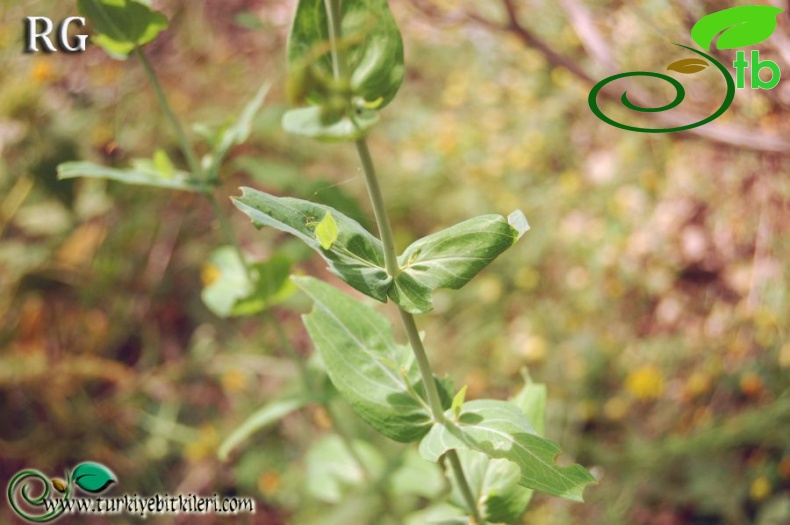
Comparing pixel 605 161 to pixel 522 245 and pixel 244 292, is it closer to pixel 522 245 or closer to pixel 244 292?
pixel 522 245

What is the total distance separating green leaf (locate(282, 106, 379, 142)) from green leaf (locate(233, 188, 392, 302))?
0.08m

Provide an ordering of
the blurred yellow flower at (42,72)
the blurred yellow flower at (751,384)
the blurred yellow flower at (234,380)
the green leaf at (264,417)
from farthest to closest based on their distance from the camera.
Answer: the blurred yellow flower at (42,72) < the blurred yellow flower at (234,380) < the blurred yellow flower at (751,384) < the green leaf at (264,417)

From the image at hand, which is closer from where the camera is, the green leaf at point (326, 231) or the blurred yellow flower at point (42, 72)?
the green leaf at point (326, 231)

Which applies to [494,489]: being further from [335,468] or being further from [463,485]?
[335,468]

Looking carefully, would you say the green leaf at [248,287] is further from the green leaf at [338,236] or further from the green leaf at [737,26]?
the green leaf at [737,26]

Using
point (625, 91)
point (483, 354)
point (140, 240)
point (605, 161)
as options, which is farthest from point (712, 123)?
point (140, 240)

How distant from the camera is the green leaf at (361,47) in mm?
727

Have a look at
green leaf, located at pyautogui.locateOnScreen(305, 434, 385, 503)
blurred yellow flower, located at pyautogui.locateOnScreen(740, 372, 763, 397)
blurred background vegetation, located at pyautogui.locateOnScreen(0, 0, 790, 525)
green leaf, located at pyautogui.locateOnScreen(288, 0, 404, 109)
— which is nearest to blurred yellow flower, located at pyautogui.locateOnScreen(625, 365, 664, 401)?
blurred background vegetation, located at pyautogui.locateOnScreen(0, 0, 790, 525)

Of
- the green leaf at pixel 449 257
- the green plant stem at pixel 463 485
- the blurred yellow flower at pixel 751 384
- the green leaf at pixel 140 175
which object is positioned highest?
the green leaf at pixel 449 257

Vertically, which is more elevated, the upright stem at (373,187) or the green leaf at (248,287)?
the upright stem at (373,187)

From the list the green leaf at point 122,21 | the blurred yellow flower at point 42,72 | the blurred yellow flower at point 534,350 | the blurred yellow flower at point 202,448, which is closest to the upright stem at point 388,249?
the green leaf at point 122,21

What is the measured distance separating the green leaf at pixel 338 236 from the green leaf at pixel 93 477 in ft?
3.20

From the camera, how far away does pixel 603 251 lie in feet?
6.89

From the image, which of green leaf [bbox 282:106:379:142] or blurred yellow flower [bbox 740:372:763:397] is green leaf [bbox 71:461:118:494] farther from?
blurred yellow flower [bbox 740:372:763:397]
